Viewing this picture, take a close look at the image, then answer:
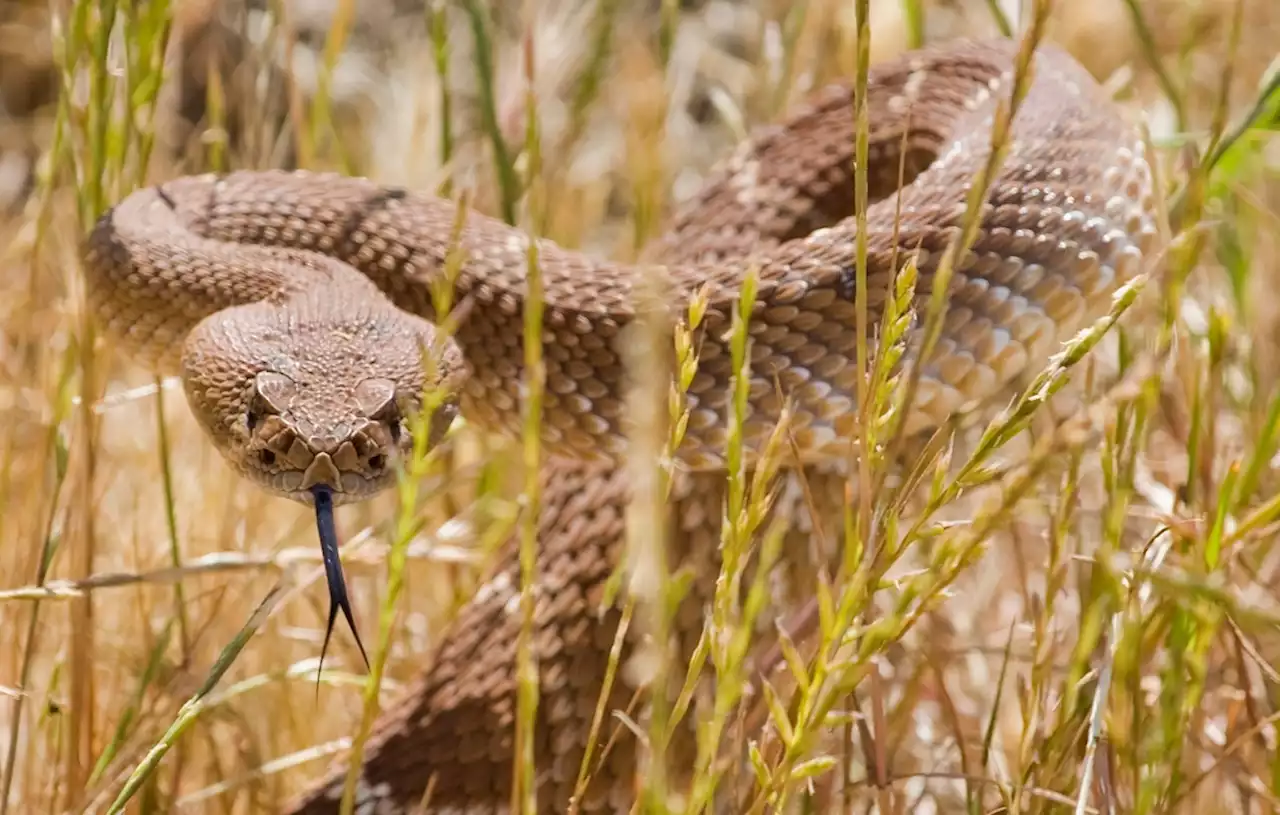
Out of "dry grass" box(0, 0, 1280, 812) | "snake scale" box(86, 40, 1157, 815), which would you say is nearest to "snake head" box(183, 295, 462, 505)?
"snake scale" box(86, 40, 1157, 815)

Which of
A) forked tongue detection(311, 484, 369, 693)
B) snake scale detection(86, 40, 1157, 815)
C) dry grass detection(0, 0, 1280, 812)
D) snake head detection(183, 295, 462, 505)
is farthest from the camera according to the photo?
snake scale detection(86, 40, 1157, 815)

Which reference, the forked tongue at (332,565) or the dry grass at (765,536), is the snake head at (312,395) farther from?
the dry grass at (765,536)

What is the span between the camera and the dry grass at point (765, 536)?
1.78 metres

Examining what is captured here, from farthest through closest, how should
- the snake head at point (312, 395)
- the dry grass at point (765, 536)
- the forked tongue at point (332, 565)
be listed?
the snake head at point (312, 395) → the forked tongue at point (332, 565) → the dry grass at point (765, 536)

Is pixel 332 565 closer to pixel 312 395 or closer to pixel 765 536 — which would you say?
pixel 312 395

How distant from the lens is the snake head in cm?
248

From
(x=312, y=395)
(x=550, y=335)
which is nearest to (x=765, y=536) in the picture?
(x=550, y=335)

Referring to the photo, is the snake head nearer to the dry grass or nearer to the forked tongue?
the forked tongue

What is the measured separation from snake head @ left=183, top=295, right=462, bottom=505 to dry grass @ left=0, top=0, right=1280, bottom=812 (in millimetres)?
206

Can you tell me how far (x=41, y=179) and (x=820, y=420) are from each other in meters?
1.82

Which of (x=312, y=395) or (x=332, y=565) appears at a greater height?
(x=312, y=395)

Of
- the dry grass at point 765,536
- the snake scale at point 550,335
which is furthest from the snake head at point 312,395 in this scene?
the dry grass at point 765,536

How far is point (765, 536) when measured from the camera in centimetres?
308

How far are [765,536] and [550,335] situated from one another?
25.1 inches
